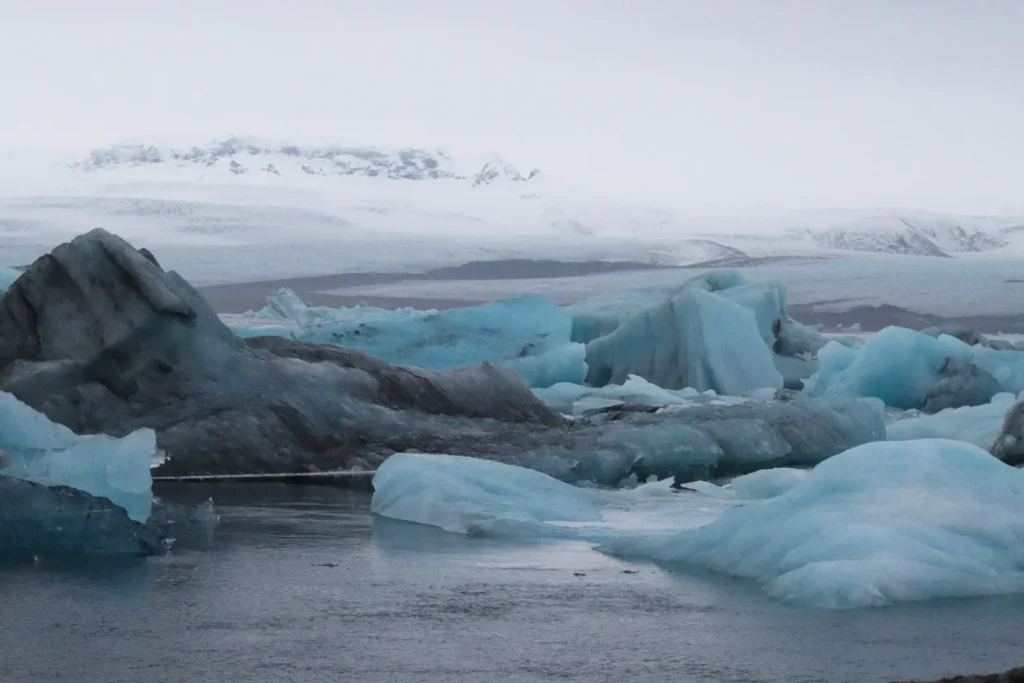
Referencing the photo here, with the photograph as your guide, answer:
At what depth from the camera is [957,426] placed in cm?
1223

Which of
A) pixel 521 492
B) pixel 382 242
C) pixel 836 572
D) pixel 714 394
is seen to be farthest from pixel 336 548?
pixel 382 242

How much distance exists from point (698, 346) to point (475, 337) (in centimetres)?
271

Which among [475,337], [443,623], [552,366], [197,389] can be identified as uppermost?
[197,389]

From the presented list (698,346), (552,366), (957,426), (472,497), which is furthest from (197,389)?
(698,346)

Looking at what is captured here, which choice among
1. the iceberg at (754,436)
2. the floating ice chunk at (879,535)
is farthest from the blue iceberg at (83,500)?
the iceberg at (754,436)

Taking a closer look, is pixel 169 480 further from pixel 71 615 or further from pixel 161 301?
pixel 71 615

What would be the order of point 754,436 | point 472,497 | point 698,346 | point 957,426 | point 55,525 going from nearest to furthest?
point 55,525 < point 472,497 < point 754,436 < point 957,426 < point 698,346

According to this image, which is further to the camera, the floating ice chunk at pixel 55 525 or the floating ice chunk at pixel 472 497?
the floating ice chunk at pixel 472 497

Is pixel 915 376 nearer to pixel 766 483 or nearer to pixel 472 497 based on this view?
pixel 766 483

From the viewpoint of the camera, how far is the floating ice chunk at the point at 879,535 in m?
5.00

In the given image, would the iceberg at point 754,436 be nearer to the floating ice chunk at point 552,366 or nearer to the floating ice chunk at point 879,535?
the floating ice chunk at point 879,535

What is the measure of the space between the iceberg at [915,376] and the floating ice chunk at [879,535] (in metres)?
10.5

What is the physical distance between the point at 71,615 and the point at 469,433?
627cm

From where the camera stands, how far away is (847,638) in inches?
169
